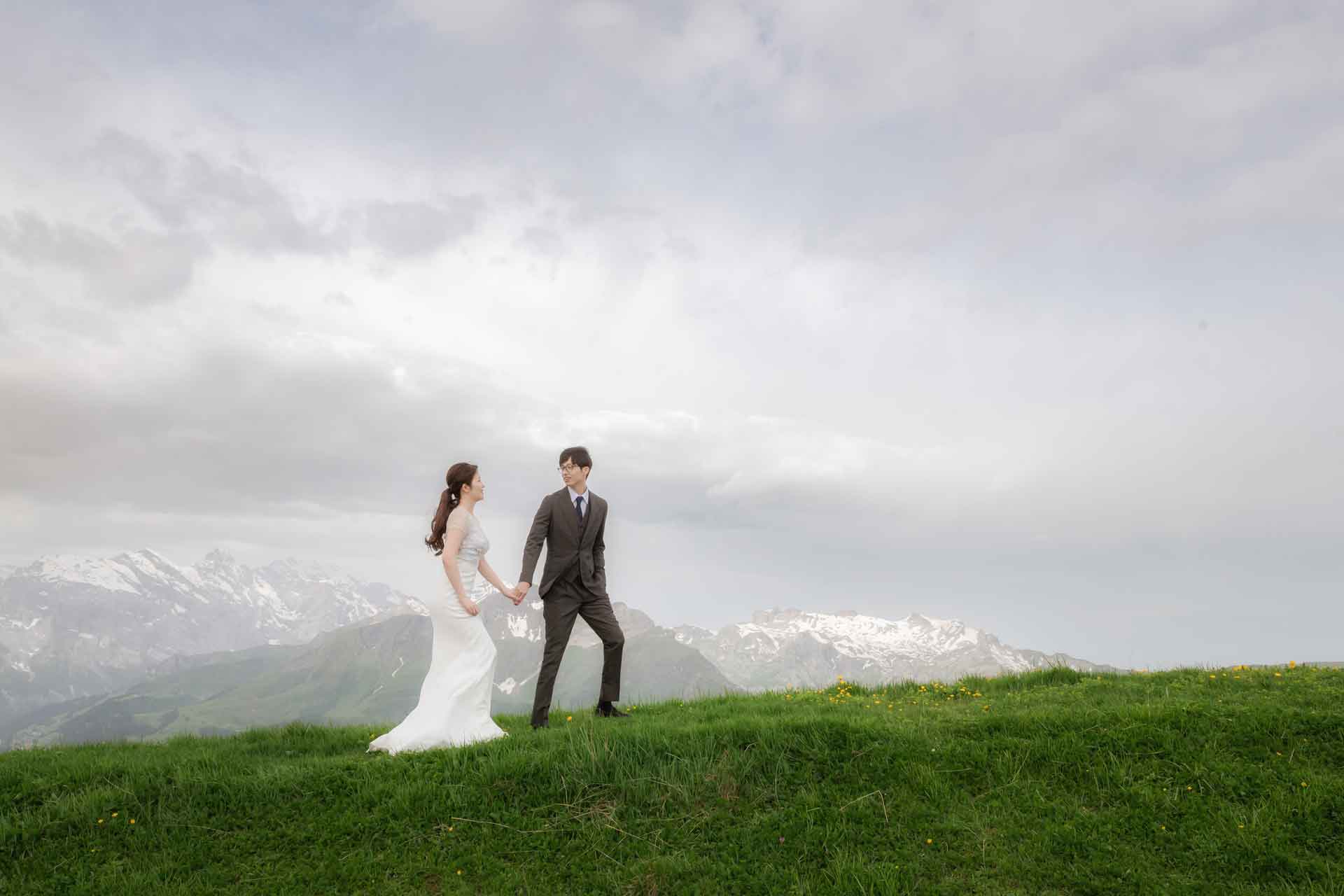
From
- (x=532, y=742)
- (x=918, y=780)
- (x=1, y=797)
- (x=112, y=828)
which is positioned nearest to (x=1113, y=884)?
(x=918, y=780)

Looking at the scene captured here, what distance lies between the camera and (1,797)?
9.48 metres

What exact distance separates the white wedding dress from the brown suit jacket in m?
0.76

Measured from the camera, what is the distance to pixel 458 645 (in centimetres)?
1153

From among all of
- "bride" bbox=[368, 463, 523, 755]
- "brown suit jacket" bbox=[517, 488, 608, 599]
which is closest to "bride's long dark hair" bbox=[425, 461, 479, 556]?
"bride" bbox=[368, 463, 523, 755]

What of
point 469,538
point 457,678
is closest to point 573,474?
point 469,538

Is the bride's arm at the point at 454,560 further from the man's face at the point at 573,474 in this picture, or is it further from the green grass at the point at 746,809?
the green grass at the point at 746,809

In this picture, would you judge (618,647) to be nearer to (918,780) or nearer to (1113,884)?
(918,780)

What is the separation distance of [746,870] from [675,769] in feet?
5.35

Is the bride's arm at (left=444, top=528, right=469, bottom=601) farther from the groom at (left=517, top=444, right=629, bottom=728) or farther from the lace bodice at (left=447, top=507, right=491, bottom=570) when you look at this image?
the groom at (left=517, top=444, right=629, bottom=728)

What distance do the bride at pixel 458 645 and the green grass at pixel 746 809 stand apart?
1.91ft

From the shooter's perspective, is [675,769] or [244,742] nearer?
[675,769]

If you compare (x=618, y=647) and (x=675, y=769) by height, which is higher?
(x=618, y=647)

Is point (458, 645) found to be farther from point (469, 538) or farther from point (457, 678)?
point (469, 538)

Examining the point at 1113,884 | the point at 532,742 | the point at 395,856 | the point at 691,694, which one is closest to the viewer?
the point at 1113,884
